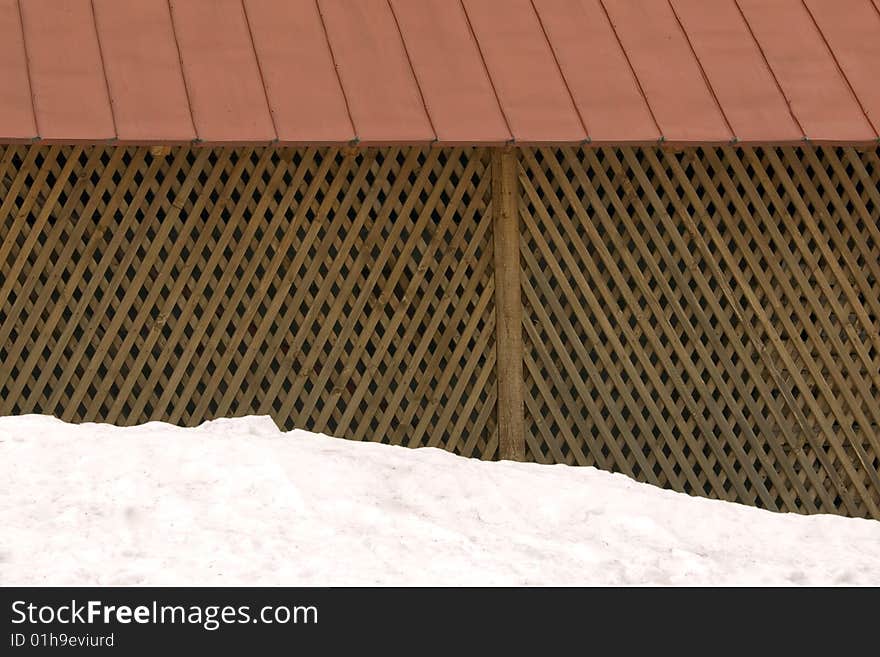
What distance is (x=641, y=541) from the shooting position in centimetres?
585

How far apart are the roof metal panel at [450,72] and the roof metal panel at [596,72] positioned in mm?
432

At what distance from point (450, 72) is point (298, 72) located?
0.76 meters

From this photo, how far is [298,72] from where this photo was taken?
753 cm

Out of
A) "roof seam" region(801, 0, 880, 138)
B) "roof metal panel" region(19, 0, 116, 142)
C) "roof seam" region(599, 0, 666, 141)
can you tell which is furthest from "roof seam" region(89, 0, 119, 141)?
"roof seam" region(801, 0, 880, 138)

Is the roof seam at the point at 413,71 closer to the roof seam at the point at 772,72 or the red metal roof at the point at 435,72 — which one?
the red metal roof at the point at 435,72

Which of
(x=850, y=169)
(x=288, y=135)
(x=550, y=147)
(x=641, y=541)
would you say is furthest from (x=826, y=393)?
(x=288, y=135)

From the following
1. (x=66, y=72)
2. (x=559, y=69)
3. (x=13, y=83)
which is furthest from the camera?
(x=559, y=69)

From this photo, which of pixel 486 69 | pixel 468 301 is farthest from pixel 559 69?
pixel 468 301

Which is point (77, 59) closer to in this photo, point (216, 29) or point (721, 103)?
point (216, 29)

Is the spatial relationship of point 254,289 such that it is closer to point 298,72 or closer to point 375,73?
point 298,72

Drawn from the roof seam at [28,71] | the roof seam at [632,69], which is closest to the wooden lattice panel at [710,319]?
the roof seam at [632,69]

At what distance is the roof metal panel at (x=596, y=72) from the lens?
7461 mm
